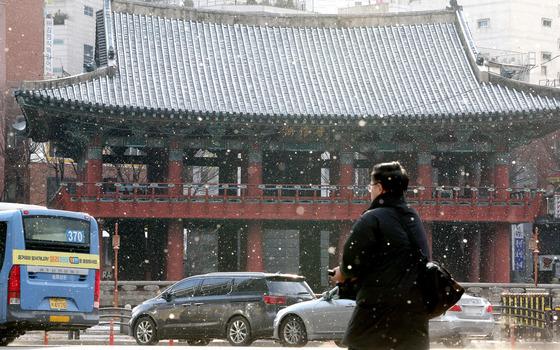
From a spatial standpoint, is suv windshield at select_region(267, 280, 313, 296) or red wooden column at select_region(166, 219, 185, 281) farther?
red wooden column at select_region(166, 219, 185, 281)

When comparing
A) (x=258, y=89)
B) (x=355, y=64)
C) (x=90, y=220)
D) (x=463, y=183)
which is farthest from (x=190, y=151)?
(x=90, y=220)

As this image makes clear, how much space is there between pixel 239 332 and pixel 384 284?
15.2 metres

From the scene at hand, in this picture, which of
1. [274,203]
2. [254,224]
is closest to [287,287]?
[274,203]

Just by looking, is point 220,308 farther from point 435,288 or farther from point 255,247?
point 255,247

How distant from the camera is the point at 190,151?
141 ft

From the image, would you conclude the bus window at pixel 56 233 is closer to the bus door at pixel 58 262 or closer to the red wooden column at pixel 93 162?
the bus door at pixel 58 262

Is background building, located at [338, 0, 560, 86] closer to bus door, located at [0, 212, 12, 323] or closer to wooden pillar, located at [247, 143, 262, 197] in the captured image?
wooden pillar, located at [247, 143, 262, 197]

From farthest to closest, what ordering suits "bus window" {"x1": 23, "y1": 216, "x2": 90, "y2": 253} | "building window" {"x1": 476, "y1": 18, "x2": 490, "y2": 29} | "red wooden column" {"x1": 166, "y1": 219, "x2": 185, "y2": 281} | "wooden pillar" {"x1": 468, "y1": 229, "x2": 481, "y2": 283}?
"building window" {"x1": 476, "y1": 18, "x2": 490, "y2": 29} → "wooden pillar" {"x1": 468, "y1": 229, "x2": 481, "y2": 283} → "red wooden column" {"x1": 166, "y1": 219, "x2": 185, "y2": 281} → "bus window" {"x1": 23, "y1": 216, "x2": 90, "y2": 253}

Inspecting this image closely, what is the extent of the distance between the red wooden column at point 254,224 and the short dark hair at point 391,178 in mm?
30750

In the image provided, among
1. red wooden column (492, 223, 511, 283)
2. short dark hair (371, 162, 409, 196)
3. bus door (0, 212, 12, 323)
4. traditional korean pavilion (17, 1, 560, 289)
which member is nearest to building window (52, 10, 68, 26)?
traditional korean pavilion (17, 1, 560, 289)

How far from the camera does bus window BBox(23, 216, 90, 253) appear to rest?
64.9 ft

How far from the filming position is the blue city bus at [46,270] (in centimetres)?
1939

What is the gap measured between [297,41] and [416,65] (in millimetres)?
4889

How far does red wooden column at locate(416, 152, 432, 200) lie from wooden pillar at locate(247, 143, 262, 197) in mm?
5595
